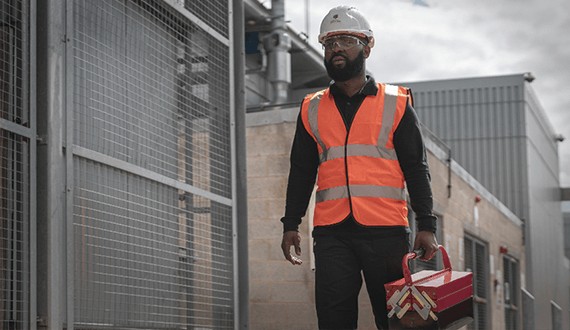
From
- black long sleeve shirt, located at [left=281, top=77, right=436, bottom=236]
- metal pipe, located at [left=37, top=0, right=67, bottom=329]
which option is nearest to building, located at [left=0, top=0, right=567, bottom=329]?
metal pipe, located at [left=37, top=0, right=67, bottom=329]

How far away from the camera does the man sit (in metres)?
5.21

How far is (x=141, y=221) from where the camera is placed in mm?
6398

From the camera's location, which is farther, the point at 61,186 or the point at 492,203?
the point at 492,203

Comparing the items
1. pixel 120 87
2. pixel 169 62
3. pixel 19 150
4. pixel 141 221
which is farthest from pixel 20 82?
pixel 169 62

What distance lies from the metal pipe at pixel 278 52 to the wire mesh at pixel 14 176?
10839 mm

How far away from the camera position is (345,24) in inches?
211

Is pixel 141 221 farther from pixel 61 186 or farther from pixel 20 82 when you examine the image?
pixel 20 82

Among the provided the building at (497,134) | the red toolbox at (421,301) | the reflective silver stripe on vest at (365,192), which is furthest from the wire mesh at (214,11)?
the building at (497,134)

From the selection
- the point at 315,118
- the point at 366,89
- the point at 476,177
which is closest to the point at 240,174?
the point at 315,118

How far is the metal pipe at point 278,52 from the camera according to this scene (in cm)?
1598

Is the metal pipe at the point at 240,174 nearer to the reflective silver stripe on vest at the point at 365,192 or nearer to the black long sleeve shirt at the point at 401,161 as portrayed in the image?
the black long sleeve shirt at the point at 401,161

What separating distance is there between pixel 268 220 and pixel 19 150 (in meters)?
5.56

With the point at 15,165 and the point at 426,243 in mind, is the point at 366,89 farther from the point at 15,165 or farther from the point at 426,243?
the point at 15,165

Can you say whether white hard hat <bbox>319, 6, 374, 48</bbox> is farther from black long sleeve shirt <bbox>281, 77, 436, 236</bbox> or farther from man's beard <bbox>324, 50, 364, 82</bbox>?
black long sleeve shirt <bbox>281, 77, 436, 236</bbox>
